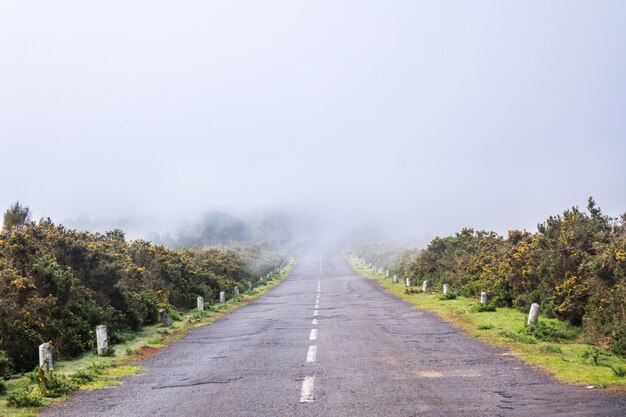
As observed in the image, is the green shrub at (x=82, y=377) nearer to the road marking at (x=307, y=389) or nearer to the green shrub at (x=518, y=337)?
the road marking at (x=307, y=389)

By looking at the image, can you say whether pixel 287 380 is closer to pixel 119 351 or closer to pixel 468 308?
pixel 119 351

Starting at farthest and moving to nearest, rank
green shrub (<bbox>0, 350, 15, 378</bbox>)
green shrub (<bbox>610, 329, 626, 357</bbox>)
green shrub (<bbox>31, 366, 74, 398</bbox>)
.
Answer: green shrub (<bbox>610, 329, 626, 357</bbox>) → green shrub (<bbox>0, 350, 15, 378</bbox>) → green shrub (<bbox>31, 366, 74, 398</bbox>)

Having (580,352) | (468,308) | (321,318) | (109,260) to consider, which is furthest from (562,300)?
(109,260)

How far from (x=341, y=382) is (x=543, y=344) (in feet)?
19.7

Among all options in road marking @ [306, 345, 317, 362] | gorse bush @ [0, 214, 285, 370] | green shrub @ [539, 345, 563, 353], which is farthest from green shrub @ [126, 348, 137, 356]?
green shrub @ [539, 345, 563, 353]

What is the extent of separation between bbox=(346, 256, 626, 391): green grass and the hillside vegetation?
525 millimetres

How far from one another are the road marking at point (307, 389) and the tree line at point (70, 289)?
5.76m

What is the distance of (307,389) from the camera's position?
26.7ft

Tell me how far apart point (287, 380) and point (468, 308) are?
13790 millimetres

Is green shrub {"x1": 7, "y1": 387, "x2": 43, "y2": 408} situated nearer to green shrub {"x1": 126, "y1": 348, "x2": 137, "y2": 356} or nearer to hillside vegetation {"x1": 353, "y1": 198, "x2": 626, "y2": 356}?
green shrub {"x1": 126, "y1": 348, "x2": 137, "y2": 356}

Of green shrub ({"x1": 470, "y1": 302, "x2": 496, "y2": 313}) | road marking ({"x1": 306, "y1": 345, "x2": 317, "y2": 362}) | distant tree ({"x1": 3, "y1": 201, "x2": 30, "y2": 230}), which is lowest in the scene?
green shrub ({"x1": 470, "y1": 302, "x2": 496, "y2": 313})

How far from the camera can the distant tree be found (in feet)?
82.2

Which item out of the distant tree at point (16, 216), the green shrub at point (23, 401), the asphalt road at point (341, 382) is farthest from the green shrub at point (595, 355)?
the distant tree at point (16, 216)

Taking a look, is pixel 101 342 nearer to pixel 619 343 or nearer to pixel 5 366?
pixel 5 366
